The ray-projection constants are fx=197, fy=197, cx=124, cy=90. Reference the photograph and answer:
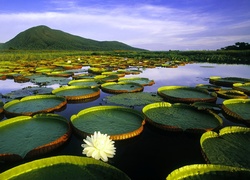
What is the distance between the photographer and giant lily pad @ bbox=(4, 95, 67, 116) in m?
4.56

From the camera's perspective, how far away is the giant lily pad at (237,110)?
413 centimetres

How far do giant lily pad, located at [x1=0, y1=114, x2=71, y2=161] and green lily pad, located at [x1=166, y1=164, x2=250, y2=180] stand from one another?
6.37 ft

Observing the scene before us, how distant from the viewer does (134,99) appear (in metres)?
5.69

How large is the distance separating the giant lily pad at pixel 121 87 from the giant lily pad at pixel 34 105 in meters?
1.90

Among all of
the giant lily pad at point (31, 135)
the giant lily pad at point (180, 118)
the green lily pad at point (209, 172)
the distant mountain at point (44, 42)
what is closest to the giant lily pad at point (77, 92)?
the giant lily pad at point (31, 135)

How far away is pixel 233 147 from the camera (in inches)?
113

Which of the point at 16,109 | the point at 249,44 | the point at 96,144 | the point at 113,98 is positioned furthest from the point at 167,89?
the point at 249,44

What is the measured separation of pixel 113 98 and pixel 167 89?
78.2 inches

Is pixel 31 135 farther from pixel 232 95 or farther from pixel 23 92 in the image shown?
pixel 232 95

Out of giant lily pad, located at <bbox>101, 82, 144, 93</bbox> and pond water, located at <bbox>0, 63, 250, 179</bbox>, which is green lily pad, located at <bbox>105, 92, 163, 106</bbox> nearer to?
giant lily pad, located at <bbox>101, 82, 144, 93</bbox>

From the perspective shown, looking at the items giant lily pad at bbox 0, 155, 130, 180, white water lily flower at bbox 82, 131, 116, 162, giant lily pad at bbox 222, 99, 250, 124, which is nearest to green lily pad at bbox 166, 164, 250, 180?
giant lily pad at bbox 0, 155, 130, 180

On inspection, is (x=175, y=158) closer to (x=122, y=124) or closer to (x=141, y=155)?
(x=141, y=155)

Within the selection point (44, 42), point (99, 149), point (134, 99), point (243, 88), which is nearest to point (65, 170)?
point (99, 149)

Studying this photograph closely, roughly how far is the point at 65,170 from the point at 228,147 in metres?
2.26
